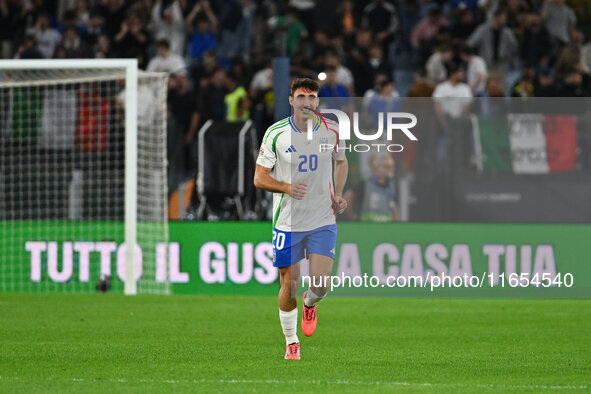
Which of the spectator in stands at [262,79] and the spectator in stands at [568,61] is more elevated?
the spectator in stands at [568,61]

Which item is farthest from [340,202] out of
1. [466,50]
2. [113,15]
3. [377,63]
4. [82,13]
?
[82,13]

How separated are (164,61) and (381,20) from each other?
13.5 ft

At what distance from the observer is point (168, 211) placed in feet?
59.8

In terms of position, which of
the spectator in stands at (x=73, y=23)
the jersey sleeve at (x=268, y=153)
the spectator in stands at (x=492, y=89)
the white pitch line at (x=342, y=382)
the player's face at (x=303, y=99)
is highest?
the spectator in stands at (x=73, y=23)

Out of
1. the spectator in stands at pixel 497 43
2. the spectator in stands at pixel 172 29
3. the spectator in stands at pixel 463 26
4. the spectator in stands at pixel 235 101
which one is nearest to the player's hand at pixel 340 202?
the spectator in stands at pixel 235 101

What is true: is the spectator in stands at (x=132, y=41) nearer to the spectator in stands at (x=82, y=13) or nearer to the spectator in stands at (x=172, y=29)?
the spectator in stands at (x=172, y=29)

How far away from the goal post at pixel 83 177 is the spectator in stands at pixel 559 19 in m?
7.46

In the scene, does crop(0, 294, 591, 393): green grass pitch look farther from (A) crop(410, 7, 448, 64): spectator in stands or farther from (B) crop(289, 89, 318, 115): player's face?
(A) crop(410, 7, 448, 64): spectator in stands

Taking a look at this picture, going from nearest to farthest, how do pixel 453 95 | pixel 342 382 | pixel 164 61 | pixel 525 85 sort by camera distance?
pixel 342 382
pixel 453 95
pixel 525 85
pixel 164 61

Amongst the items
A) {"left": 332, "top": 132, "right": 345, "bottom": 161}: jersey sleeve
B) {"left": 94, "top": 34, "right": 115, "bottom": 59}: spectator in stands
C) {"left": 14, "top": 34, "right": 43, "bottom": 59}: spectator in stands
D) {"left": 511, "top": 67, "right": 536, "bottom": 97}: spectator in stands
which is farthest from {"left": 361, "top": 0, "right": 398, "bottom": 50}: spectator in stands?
{"left": 332, "top": 132, "right": 345, "bottom": 161}: jersey sleeve

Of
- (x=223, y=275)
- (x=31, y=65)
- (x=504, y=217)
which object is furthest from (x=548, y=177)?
(x=31, y=65)

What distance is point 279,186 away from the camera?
9.25 m

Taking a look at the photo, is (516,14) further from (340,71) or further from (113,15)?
(113,15)

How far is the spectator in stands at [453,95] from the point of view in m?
16.6
